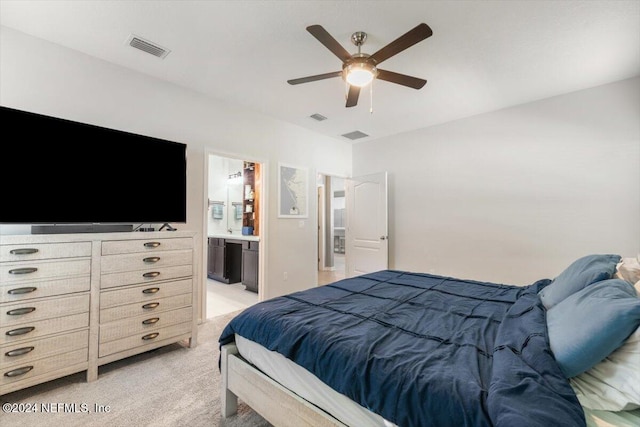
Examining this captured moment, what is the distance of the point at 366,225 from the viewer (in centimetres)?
501

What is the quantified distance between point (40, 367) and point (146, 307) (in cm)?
69

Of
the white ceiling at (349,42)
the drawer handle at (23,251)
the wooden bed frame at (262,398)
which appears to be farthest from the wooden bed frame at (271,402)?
the white ceiling at (349,42)

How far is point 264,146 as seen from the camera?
13.4 feet

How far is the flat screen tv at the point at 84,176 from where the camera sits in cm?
200

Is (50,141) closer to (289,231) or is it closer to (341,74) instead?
(341,74)

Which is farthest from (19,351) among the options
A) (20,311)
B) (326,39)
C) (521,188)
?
(521,188)

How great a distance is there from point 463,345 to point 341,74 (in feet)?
6.82

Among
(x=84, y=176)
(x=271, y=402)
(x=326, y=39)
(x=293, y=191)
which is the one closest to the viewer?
(x=271, y=402)

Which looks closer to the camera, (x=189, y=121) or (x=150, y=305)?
(x=150, y=305)

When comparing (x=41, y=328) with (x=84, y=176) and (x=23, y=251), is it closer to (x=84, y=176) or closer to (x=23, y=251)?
(x=23, y=251)

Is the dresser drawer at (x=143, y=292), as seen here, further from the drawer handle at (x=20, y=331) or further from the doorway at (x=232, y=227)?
the doorway at (x=232, y=227)

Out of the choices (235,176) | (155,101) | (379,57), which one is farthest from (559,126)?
(235,176)

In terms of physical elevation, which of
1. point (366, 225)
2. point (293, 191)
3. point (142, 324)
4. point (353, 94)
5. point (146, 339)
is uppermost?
point (353, 94)

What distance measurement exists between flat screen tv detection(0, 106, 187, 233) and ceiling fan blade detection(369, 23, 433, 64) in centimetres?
206
